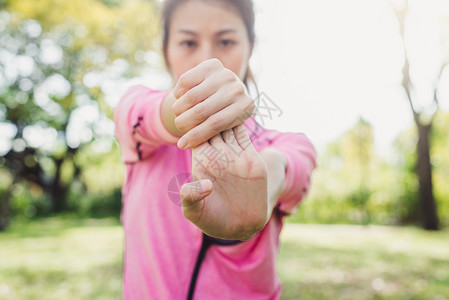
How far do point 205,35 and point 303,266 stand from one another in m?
5.06

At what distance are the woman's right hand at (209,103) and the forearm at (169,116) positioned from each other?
14 cm

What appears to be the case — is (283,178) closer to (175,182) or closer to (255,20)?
(175,182)

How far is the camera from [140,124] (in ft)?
3.13

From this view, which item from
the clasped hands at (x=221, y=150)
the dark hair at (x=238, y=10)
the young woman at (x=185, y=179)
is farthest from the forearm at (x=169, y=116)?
the dark hair at (x=238, y=10)

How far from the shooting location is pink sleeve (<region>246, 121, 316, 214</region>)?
0.99 metres

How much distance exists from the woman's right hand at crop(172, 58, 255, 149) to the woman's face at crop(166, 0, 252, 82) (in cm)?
40

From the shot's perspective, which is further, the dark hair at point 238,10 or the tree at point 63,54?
the tree at point 63,54

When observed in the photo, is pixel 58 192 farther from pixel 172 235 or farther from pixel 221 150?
pixel 221 150

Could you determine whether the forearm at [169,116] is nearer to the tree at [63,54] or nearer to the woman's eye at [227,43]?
the woman's eye at [227,43]

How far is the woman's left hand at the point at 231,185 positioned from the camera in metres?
0.69

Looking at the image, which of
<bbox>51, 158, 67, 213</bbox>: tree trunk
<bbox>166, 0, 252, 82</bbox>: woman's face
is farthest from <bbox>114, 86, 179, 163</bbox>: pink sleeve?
<bbox>51, 158, 67, 213</bbox>: tree trunk

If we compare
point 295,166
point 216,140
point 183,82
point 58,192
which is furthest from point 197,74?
point 58,192

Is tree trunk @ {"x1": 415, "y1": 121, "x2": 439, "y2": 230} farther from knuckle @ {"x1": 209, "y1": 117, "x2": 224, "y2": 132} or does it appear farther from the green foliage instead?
knuckle @ {"x1": 209, "y1": 117, "x2": 224, "y2": 132}

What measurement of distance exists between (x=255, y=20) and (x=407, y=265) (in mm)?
5570
